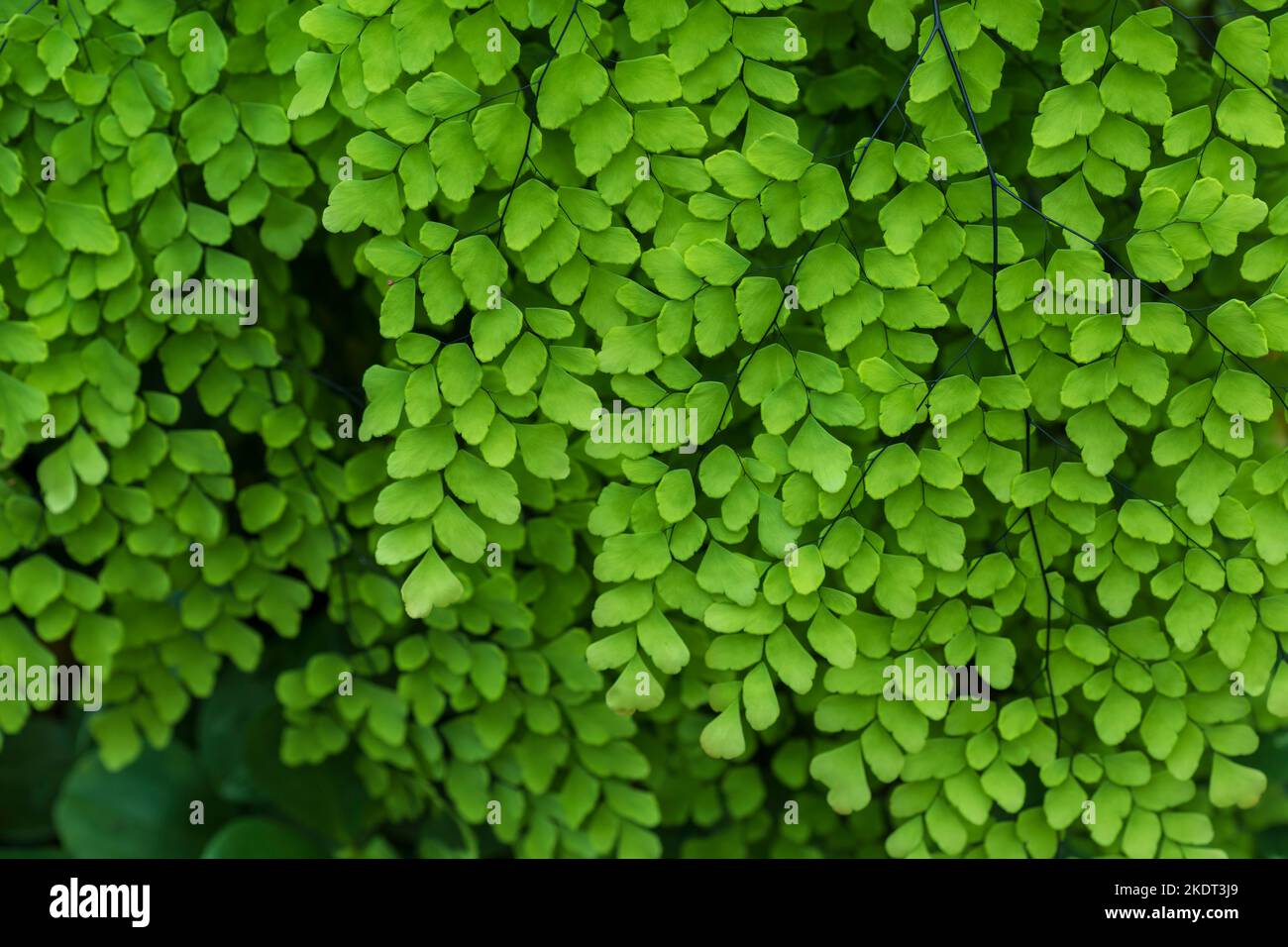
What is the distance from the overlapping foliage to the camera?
955 mm

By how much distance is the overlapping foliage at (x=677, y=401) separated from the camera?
96 cm

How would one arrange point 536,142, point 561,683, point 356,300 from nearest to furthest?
1. point 536,142
2. point 561,683
3. point 356,300

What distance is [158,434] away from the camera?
4.04 feet

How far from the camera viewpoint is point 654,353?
0.98 meters

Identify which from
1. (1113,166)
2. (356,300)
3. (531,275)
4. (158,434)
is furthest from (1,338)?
(1113,166)

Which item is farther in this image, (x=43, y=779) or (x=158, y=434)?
(x=43, y=779)

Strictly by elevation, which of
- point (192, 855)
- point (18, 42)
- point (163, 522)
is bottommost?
point (192, 855)

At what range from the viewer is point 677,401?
1008 millimetres

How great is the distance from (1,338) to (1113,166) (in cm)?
118

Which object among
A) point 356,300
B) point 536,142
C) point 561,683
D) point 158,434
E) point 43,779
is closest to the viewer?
point 536,142

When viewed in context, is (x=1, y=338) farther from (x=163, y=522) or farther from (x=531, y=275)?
(x=531, y=275)

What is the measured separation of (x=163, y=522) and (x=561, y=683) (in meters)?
0.55
